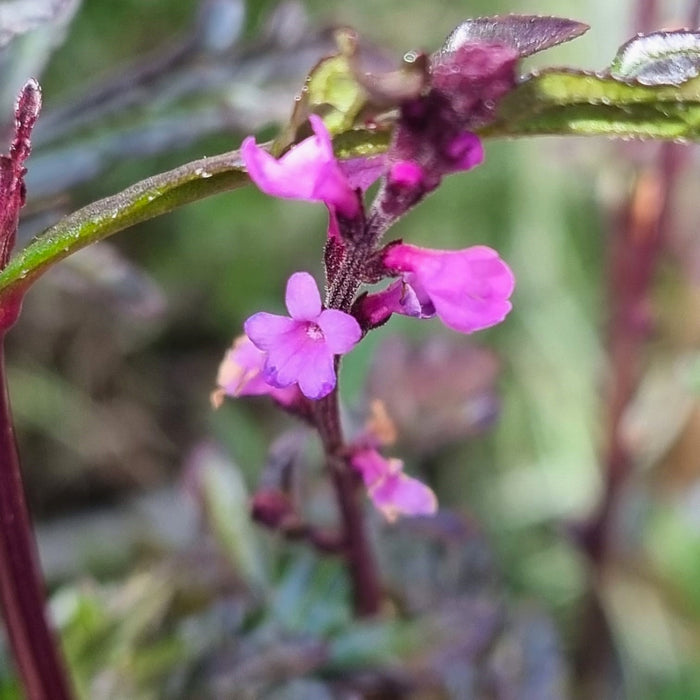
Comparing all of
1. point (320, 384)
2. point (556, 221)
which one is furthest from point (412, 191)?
point (556, 221)

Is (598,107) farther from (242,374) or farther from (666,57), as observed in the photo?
(242,374)

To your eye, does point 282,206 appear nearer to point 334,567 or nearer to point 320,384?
point 334,567

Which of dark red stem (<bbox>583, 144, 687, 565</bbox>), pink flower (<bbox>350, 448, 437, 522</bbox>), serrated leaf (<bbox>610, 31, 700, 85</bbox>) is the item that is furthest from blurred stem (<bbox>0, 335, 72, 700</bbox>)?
dark red stem (<bbox>583, 144, 687, 565</bbox>)

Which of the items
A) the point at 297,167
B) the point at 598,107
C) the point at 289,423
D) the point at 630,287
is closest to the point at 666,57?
the point at 598,107

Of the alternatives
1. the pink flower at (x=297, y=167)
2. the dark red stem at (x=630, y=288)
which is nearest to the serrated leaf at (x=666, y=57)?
the pink flower at (x=297, y=167)

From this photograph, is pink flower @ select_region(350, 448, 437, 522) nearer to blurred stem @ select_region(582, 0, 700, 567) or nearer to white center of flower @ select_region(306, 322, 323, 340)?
white center of flower @ select_region(306, 322, 323, 340)

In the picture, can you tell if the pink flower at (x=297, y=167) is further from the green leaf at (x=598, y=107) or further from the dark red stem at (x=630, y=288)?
the dark red stem at (x=630, y=288)
